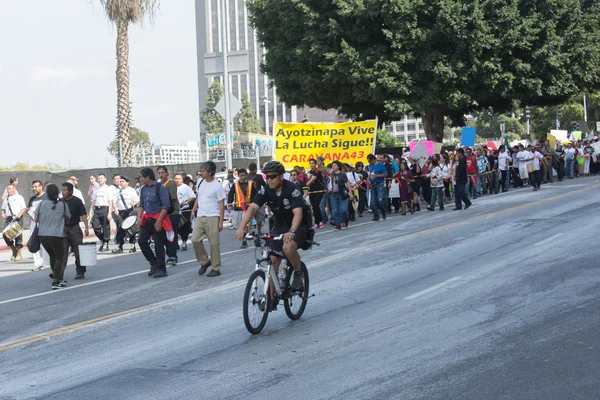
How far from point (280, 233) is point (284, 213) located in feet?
0.76

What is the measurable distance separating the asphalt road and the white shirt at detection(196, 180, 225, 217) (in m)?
1.16

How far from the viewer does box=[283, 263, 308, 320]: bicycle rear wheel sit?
9.75 metres

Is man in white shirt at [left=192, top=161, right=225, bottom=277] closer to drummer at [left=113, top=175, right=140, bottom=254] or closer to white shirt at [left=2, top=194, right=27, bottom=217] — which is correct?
drummer at [left=113, top=175, right=140, bottom=254]

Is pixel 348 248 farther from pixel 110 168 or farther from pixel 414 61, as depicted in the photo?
pixel 414 61

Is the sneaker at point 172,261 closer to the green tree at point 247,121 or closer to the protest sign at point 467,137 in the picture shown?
the protest sign at point 467,137

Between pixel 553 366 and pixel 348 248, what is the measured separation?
10158mm

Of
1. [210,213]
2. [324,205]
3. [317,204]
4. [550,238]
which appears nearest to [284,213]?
[210,213]

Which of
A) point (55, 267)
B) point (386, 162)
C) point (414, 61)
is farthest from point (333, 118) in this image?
point (55, 267)

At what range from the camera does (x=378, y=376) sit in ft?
23.6

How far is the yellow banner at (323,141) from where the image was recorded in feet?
92.3

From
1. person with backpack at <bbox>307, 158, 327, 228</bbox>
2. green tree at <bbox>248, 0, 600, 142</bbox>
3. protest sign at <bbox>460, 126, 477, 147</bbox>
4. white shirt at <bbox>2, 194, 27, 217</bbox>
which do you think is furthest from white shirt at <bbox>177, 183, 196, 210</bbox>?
protest sign at <bbox>460, 126, 477, 147</bbox>

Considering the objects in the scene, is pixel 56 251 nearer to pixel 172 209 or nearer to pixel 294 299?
pixel 172 209

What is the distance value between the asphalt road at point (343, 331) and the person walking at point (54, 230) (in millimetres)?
485

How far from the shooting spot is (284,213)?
31.8ft
